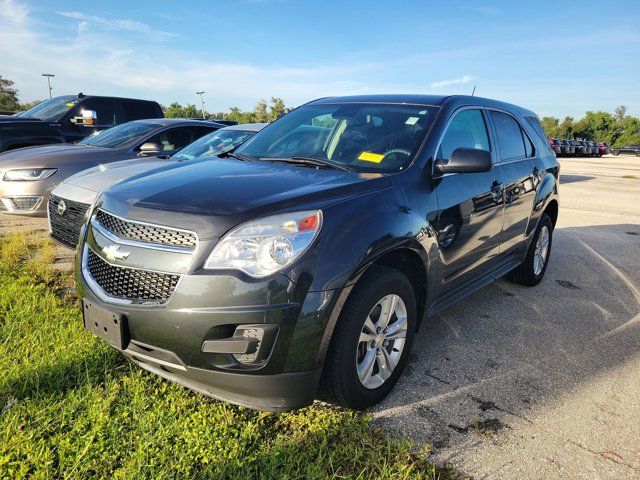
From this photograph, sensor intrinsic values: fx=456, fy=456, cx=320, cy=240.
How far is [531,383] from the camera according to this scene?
9.14 ft

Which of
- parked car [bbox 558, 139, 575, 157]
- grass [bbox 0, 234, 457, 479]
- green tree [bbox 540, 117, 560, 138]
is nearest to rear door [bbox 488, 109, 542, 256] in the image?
grass [bbox 0, 234, 457, 479]

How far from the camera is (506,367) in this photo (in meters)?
2.97

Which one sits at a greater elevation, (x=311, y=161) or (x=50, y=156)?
(x=311, y=161)

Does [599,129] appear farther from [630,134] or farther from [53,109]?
[53,109]

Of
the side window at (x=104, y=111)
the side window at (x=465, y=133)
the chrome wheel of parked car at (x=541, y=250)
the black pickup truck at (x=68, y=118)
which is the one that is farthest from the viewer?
the side window at (x=104, y=111)

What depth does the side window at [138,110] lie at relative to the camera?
358 inches

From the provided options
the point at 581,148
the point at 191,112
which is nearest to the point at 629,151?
the point at 581,148

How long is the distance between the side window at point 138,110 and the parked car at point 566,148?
36224 millimetres

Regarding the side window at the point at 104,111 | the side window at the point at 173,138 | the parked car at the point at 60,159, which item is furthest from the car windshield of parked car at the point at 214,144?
the side window at the point at 104,111

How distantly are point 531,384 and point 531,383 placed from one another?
0.04 ft

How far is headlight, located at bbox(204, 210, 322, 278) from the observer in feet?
6.29

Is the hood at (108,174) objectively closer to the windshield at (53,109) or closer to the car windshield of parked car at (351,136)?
the car windshield of parked car at (351,136)

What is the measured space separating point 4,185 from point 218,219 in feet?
14.8

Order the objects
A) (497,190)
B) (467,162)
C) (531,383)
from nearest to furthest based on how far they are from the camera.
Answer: (467,162) → (531,383) → (497,190)
